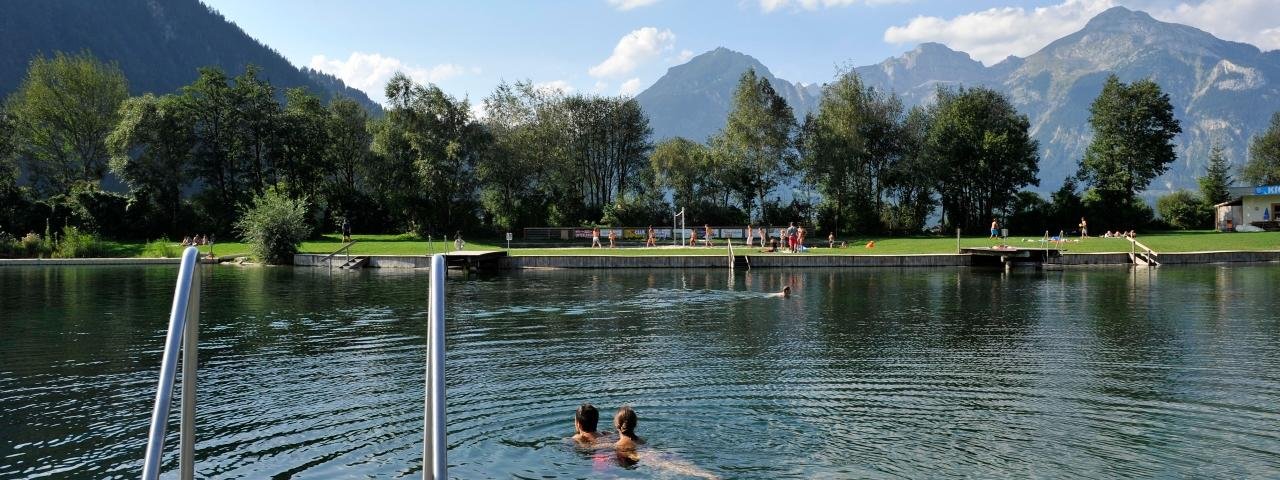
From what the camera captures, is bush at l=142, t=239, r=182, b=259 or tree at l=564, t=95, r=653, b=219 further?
tree at l=564, t=95, r=653, b=219

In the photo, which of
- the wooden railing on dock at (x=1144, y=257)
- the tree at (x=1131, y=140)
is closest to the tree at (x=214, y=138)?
the wooden railing on dock at (x=1144, y=257)

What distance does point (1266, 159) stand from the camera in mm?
95188

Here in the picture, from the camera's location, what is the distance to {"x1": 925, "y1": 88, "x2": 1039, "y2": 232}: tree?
7369cm

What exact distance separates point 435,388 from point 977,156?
77.6m

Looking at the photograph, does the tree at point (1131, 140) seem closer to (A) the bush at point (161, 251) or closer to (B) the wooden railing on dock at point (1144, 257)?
(B) the wooden railing on dock at point (1144, 257)

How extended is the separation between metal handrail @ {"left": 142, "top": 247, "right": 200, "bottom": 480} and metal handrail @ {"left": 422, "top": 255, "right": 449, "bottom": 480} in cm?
99

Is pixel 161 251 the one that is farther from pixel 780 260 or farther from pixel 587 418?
pixel 587 418

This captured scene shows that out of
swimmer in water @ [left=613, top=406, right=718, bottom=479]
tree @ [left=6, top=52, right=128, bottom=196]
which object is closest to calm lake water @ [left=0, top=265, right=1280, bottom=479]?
swimmer in water @ [left=613, top=406, right=718, bottom=479]

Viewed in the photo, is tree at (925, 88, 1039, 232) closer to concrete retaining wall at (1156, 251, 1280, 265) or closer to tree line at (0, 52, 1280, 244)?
tree line at (0, 52, 1280, 244)

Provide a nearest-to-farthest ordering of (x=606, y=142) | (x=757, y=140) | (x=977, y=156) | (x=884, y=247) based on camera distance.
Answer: (x=884, y=247), (x=757, y=140), (x=977, y=156), (x=606, y=142)

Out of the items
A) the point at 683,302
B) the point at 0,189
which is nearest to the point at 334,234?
the point at 0,189

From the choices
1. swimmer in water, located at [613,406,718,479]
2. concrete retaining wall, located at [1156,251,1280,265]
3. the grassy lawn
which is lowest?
swimmer in water, located at [613,406,718,479]

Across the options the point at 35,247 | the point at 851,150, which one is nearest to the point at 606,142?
the point at 851,150

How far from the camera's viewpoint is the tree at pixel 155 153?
70.6 m
